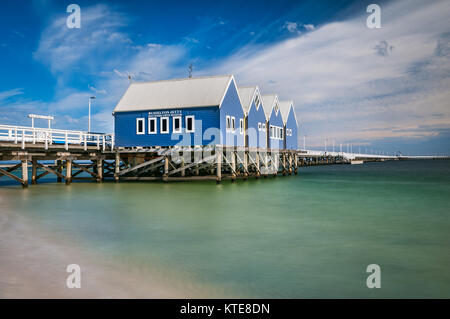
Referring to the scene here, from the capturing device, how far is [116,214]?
1623cm

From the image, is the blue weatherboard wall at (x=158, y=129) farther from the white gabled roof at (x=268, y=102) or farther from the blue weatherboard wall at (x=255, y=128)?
the white gabled roof at (x=268, y=102)

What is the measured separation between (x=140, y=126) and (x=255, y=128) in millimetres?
11264

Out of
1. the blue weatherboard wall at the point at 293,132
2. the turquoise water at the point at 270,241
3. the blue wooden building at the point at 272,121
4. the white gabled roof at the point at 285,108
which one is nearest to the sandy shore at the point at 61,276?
the turquoise water at the point at 270,241

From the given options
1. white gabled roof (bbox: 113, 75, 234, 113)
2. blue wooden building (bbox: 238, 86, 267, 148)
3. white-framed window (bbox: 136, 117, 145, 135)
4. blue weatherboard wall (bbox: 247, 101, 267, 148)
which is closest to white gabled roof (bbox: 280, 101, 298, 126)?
blue weatherboard wall (bbox: 247, 101, 267, 148)

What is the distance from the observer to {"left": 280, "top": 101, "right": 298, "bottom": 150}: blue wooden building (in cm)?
4825

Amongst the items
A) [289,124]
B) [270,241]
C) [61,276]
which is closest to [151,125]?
[289,124]

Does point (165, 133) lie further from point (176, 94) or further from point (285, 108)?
point (285, 108)

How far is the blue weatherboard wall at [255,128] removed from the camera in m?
37.1

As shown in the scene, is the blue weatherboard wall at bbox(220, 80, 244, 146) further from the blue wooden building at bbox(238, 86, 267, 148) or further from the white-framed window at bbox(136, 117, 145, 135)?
the white-framed window at bbox(136, 117, 145, 135)

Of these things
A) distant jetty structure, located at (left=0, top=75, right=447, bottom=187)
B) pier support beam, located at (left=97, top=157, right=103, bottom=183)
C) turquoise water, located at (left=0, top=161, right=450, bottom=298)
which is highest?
distant jetty structure, located at (left=0, top=75, right=447, bottom=187)

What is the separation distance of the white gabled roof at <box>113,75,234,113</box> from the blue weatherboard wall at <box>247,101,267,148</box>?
18.1ft

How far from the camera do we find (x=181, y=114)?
3152 centimetres

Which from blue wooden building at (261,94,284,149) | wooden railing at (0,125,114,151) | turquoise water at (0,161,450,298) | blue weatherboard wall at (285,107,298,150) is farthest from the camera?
blue weatherboard wall at (285,107,298,150)
